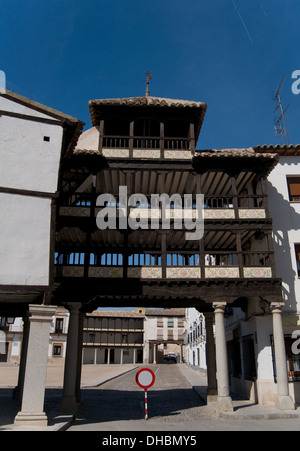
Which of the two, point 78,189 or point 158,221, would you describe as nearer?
point 158,221

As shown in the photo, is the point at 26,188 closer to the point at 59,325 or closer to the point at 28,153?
the point at 28,153

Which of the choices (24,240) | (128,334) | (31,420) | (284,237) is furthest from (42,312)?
(128,334)

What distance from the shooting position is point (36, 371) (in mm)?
11094

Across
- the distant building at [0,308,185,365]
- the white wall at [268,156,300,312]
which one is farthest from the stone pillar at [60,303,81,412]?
the distant building at [0,308,185,365]

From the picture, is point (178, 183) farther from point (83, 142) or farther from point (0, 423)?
point (0, 423)

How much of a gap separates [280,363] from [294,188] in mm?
9065

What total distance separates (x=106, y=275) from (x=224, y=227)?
5555 millimetres

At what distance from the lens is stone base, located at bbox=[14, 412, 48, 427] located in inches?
415

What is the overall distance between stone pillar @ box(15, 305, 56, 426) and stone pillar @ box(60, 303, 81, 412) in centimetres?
395

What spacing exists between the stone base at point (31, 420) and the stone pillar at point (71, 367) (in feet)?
13.0

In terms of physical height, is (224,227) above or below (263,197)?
below

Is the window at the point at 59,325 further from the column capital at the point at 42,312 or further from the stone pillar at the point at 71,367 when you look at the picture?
the column capital at the point at 42,312

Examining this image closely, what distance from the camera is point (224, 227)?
1673 centimetres
